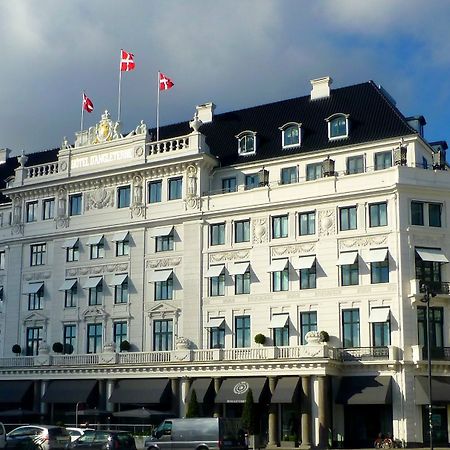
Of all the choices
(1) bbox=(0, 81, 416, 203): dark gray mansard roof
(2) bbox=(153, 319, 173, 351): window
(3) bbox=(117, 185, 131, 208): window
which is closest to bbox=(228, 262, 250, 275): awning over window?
(2) bbox=(153, 319, 173, 351): window

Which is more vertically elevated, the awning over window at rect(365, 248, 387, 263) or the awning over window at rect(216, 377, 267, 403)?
the awning over window at rect(365, 248, 387, 263)

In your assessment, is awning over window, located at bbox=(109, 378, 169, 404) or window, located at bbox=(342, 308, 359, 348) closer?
window, located at bbox=(342, 308, 359, 348)

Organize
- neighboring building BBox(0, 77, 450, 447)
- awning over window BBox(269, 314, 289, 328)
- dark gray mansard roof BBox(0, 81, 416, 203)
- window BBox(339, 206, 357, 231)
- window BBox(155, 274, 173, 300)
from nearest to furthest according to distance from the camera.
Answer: neighboring building BBox(0, 77, 450, 447)
window BBox(339, 206, 357, 231)
awning over window BBox(269, 314, 289, 328)
dark gray mansard roof BBox(0, 81, 416, 203)
window BBox(155, 274, 173, 300)

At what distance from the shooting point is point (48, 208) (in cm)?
7000

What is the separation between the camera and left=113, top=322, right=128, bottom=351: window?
64.0 meters

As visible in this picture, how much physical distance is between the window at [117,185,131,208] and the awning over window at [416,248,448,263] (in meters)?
22.7

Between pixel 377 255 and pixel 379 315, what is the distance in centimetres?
380

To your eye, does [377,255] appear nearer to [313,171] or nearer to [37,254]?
[313,171]

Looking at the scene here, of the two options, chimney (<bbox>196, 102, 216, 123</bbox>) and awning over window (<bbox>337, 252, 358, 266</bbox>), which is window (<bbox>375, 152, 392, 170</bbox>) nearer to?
awning over window (<bbox>337, 252, 358, 266</bbox>)

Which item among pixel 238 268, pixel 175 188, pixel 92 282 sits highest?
pixel 175 188

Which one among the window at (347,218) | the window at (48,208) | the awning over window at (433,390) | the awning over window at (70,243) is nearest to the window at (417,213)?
the window at (347,218)

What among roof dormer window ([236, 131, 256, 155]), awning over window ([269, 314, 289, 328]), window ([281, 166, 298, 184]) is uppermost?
roof dormer window ([236, 131, 256, 155])

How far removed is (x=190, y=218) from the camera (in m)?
62.7

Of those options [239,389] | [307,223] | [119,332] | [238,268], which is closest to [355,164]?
[307,223]
